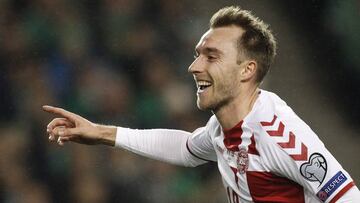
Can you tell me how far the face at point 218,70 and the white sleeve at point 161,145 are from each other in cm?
37

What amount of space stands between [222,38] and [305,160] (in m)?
0.69

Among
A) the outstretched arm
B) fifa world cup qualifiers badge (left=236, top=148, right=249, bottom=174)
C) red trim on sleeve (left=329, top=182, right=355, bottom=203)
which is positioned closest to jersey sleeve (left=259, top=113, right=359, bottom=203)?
red trim on sleeve (left=329, top=182, right=355, bottom=203)

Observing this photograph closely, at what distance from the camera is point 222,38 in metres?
2.78

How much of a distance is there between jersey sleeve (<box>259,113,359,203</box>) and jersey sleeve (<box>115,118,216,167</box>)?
24.8 inches

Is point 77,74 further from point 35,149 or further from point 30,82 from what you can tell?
point 35,149

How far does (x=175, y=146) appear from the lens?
124 inches

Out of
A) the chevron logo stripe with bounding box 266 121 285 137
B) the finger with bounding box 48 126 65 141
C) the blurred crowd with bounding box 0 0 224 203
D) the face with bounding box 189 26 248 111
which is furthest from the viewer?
the blurred crowd with bounding box 0 0 224 203

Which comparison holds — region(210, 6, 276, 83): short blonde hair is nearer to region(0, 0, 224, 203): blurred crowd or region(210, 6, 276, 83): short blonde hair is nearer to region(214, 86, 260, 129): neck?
region(214, 86, 260, 129): neck

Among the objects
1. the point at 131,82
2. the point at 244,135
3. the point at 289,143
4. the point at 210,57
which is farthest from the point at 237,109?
the point at 131,82

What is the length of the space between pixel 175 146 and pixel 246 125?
1.99 feet

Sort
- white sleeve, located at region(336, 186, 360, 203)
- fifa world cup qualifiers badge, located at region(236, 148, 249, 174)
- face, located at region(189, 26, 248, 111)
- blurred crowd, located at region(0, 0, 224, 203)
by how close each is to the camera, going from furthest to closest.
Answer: blurred crowd, located at region(0, 0, 224, 203) → face, located at region(189, 26, 248, 111) → fifa world cup qualifiers badge, located at region(236, 148, 249, 174) → white sleeve, located at region(336, 186, 360, 203)

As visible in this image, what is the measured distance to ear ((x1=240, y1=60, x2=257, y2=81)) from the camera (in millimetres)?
2768

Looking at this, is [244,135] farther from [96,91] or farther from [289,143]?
[96,91]

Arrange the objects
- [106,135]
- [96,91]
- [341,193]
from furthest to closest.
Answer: [96,91], [106,135], [341,193]
